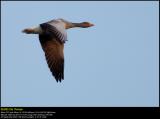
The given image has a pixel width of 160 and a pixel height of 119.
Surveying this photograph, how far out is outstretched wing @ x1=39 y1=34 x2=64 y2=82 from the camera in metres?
12.8

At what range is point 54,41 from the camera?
12.9 m

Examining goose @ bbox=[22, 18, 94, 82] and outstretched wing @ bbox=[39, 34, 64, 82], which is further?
outstretched wing @ bbox=[39, 34, 64, 82]

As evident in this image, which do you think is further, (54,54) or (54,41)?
(54,54)

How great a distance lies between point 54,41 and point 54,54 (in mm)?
213

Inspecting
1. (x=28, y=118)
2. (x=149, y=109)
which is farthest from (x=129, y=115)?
(x=28, y=118)

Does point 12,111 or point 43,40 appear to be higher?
point 43,40

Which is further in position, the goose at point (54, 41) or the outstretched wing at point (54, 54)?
the outstretched wing at point (54, 54)

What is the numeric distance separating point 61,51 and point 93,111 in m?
1.15

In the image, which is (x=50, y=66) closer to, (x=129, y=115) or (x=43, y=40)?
(x=43, y=40)

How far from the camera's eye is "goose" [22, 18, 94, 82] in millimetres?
12484

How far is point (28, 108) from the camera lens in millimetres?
12289

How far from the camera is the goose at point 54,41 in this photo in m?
12.5

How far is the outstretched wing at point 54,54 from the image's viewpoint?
1280 cm

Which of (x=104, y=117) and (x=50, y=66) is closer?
(x=104, y=117)
